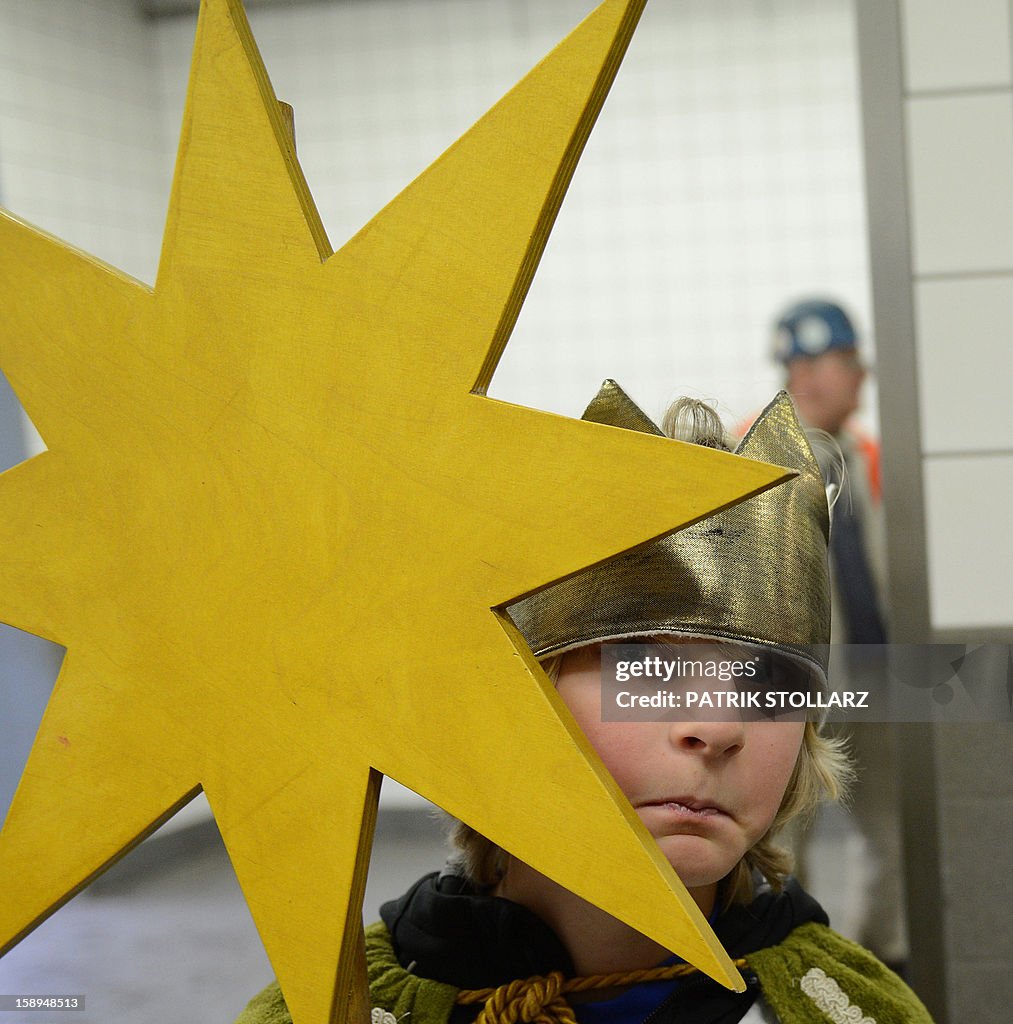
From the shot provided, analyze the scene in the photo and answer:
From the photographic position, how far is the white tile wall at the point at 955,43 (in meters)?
0.87

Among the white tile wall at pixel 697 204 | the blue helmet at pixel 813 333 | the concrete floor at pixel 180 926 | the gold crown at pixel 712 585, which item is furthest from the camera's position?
the white tile wall at pixel 697 204

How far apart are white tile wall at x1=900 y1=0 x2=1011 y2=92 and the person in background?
31 cm

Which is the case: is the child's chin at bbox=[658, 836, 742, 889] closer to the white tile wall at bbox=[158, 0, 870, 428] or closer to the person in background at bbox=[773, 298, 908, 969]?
the person in background at bbox=[773, 298, 908, 969]

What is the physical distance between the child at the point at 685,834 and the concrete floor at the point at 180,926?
0.65 ft

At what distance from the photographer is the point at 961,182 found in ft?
2.92

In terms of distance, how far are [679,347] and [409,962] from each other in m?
1.53

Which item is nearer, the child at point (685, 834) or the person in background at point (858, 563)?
the child at point (685, 834)

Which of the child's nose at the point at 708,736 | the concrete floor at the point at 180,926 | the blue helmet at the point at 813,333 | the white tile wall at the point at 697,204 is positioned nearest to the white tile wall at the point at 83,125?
the white tile wall at the point at 697,204

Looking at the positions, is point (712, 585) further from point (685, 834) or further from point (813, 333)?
point (813, 333)

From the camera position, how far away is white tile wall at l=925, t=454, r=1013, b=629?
897 mm

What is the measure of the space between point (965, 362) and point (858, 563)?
0.89ft

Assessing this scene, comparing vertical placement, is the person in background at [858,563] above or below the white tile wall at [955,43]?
below

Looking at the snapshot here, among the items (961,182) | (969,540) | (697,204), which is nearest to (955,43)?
(961,182)

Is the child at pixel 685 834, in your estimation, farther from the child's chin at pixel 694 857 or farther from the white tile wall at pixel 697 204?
the white tile wall at pixel 697 204
